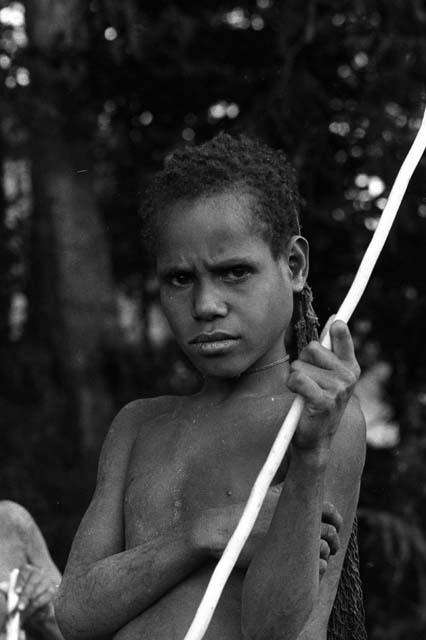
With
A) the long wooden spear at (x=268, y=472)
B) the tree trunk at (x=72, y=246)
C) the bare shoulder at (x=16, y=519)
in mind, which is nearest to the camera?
the long wooden spear at (x=268, y=472)

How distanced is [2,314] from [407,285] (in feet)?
6.50

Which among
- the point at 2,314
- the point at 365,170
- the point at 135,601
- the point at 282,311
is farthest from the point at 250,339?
the point at 2,314

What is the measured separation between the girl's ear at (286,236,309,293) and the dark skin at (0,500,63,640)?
121 centimetres

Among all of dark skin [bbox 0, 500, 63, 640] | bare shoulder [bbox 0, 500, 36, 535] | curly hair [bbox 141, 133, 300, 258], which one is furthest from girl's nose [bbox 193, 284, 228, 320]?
bare shoulder [bbox 0, 500, 36, 535]

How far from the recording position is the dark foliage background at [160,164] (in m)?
4.47

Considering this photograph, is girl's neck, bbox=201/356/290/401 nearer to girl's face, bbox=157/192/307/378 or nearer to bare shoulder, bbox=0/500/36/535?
girl's face, bbox=157/192/307/378

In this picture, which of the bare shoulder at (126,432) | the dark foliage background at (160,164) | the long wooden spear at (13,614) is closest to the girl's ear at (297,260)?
the bare shoulder at (126,432)

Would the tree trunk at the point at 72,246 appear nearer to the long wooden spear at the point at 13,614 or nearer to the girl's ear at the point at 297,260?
the long wooden spear at the point at 13,614

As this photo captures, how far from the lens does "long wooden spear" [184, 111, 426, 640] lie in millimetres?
1508

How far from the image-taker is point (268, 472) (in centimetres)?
155

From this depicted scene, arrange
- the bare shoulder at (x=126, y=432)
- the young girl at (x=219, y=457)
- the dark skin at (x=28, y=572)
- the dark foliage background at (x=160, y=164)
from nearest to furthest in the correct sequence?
the young girl at (x=219, y=457) < the bare shoulder at (x=126, y=432) < the dark skin at (x=28, y=572) < the dark foliage background at (x=160, y=164)

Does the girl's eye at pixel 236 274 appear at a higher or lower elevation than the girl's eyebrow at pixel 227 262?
lower

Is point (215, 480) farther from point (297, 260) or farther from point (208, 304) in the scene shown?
point (297, 260)

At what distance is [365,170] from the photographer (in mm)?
4375
